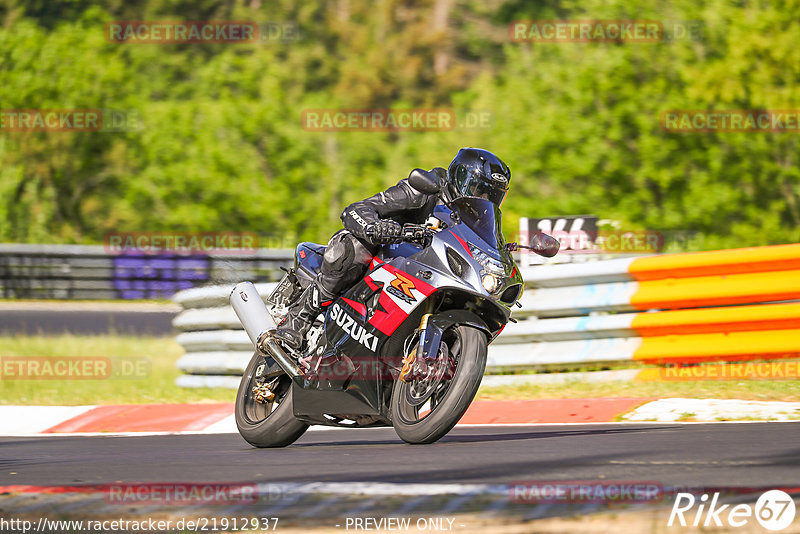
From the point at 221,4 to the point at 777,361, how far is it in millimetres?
31425

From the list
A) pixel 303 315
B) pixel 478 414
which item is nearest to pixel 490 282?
pixel 303 315

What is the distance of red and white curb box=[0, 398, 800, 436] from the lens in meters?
6.94

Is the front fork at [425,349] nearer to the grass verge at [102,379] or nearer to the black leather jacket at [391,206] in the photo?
the black leather jacket at [391,206]

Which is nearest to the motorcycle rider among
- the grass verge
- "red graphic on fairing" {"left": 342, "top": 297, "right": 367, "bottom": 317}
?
"red graphic on fairing" {"left": 342, "top": 297, "right": 367, "bottom": 317}

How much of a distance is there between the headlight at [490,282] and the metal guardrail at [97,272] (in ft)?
38.9

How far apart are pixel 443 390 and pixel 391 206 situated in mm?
1057

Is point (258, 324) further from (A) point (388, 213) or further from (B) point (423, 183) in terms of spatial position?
(B) point (423, 183)

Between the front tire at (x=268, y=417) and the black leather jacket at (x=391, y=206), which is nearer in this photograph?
the black leather jacket at (x=391, y=206)

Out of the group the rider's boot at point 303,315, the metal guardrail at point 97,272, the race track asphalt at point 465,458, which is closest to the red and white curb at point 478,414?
the race track asphalt at point 465,458

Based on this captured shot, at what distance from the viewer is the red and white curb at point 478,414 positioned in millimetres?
6938

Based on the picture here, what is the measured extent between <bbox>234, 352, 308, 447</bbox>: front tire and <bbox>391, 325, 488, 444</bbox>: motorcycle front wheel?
902mm

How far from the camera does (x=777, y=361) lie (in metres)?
7.86

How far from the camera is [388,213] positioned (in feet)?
19.5

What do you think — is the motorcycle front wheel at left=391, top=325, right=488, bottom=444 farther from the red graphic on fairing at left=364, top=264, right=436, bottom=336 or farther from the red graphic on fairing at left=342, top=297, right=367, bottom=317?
the red graphic on fairing at left=342, top=297, right=367, bottom=317
